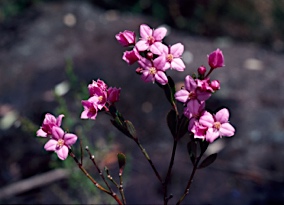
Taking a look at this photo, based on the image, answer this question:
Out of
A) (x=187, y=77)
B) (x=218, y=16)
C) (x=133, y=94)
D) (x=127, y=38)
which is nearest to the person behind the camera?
(x=187, y=77)

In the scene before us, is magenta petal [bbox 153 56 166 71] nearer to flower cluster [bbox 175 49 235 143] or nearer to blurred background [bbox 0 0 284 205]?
flower cluster [bbox 175 49 235 143]

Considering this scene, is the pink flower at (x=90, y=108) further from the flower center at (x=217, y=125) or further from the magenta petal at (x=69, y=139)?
the flower center at (x=217, y=125)

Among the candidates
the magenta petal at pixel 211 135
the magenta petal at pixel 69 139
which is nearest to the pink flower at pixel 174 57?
the magenta petal at pixel 211 135

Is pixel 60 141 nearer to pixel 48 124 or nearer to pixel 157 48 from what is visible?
pixel 48 124

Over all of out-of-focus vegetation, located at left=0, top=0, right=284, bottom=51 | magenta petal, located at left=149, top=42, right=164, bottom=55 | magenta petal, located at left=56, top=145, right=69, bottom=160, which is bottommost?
out-of-focus vegetation, located at left=0, top=0, right=284, bottom=51

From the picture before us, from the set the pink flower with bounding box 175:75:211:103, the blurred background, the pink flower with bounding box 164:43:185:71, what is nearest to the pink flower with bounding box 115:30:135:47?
the pink flower with bounding box 164:43:185:71

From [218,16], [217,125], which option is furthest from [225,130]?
[218,16]
